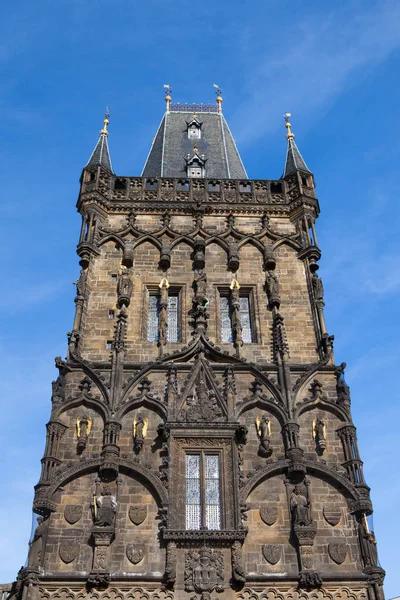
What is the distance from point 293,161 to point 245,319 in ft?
24.0

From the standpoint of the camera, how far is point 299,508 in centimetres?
1603

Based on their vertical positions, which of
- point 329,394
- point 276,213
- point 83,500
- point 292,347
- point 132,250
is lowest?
point 83,500

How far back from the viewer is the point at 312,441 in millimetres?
17453

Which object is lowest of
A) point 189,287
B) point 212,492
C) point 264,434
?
point 212,492

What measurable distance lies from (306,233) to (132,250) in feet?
17.7

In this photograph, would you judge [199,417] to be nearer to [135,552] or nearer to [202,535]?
[202,535]

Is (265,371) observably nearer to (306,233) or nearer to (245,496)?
(245,496)

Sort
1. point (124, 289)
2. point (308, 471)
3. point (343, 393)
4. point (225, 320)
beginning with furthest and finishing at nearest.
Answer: point (225, 320)
point (124, 289)
point (343, 393)
point (308, 471)

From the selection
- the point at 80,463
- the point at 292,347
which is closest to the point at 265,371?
the point at 292,347

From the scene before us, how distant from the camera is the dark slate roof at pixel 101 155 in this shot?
79.9ft

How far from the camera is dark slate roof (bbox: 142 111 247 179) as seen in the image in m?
27.5

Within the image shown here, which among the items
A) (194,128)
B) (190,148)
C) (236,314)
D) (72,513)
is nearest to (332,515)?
(72,513)

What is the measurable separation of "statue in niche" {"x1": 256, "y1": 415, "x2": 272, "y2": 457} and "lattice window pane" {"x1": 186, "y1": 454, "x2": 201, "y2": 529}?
1543 millimetres

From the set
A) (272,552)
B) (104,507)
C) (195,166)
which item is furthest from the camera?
(195,166)
